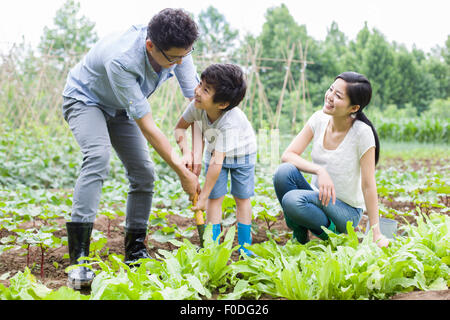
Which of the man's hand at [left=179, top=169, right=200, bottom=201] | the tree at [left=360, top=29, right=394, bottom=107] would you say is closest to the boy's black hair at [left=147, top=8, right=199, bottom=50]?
the man's hand at [left=179, top=169, right=200, bottom=201]

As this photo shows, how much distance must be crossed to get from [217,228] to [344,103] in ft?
3.04

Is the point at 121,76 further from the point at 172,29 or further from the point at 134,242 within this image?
the point at 134,242

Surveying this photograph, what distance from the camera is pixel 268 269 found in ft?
5.61

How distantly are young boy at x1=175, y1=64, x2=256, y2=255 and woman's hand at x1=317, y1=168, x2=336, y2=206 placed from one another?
0.41 m

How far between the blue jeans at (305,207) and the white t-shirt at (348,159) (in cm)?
6

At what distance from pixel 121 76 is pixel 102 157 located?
395 millimetres

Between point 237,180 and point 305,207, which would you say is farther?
point 237,180

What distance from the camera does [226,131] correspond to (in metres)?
2.27

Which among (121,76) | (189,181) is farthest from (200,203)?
(121,76)

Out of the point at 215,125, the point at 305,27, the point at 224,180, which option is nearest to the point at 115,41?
the point at 215,125

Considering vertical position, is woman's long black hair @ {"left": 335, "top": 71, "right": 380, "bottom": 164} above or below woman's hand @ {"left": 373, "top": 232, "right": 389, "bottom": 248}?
above

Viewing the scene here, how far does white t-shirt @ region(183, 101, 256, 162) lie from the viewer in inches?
89.0

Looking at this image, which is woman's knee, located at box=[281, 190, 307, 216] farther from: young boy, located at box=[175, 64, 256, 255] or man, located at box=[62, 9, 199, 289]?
man, located at box=[62, 9, 199, 289]
